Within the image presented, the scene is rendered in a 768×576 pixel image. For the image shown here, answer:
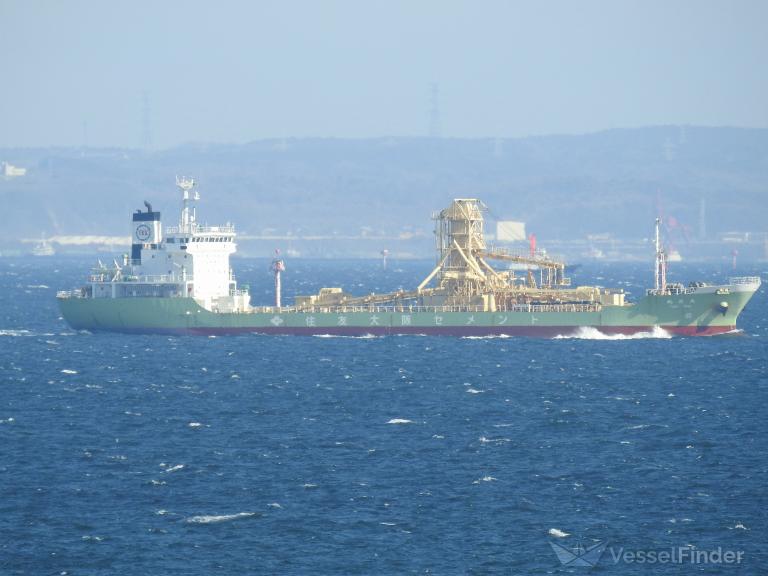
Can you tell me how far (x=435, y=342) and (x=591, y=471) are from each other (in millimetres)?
42778

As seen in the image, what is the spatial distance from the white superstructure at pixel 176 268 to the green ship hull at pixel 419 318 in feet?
4.74

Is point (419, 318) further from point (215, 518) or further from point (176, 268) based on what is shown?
point (215, 518)

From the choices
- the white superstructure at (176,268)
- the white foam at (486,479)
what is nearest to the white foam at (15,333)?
the white superstructure at (176,268)

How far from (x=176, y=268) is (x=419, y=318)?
1596 centimetres

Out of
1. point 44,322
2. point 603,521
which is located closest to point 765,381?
point 603,521

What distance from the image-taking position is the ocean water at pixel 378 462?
130 ft

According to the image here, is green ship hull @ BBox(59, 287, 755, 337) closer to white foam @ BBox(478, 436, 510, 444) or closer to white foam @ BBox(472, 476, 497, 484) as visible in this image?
white foam @ BBox(478, 436, 510, 444)

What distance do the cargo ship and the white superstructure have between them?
0.21ft

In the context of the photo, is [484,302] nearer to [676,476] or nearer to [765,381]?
[765,381]

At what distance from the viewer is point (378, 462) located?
164 feet

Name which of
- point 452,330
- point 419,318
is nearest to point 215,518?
point 419,318

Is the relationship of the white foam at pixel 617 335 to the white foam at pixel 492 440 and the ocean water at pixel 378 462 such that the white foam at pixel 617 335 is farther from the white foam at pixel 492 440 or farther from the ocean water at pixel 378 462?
the white foam at pixel 492 440

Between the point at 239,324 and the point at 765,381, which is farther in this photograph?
the point at 239,324

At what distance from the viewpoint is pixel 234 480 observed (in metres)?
47.2
